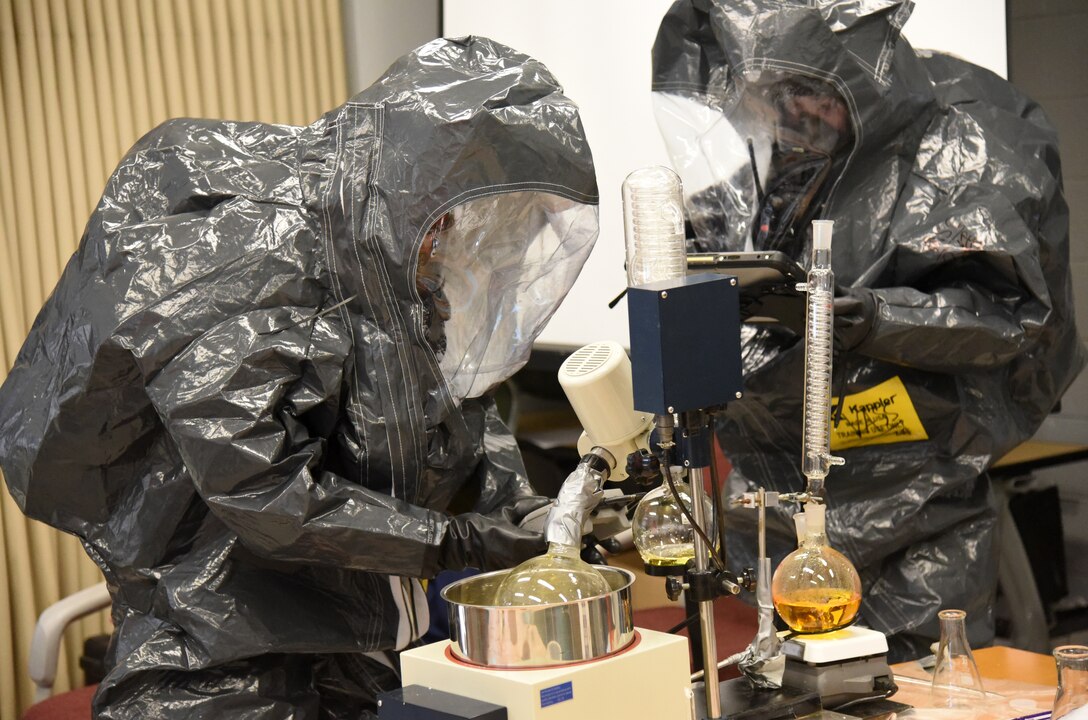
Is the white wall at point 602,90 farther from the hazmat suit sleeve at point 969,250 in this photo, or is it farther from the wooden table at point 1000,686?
the wooden table at point 1000,686

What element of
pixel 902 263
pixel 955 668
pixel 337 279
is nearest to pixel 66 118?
pixel 337 279

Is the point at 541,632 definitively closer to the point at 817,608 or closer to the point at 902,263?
the point at 817,608

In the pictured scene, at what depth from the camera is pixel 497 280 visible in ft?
6.25

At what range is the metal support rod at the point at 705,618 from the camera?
1.23m

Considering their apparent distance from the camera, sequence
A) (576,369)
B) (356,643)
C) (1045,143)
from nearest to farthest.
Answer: (576,369) < (356,643) < (1045,143)

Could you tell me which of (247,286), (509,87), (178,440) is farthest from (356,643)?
(509,87)

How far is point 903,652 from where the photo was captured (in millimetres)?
2123

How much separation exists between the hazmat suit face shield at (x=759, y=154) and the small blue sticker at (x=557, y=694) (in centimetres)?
129

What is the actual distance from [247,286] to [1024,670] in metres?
1.26

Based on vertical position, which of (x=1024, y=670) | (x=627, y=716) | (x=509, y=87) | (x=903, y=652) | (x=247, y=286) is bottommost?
(x=903, y=652)

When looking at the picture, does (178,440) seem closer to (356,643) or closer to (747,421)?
(356,643)

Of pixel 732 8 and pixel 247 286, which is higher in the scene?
pixel 732 8

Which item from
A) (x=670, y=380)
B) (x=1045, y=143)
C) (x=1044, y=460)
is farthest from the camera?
(x=1044, y=460)

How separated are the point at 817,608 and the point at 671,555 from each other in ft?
0.59
